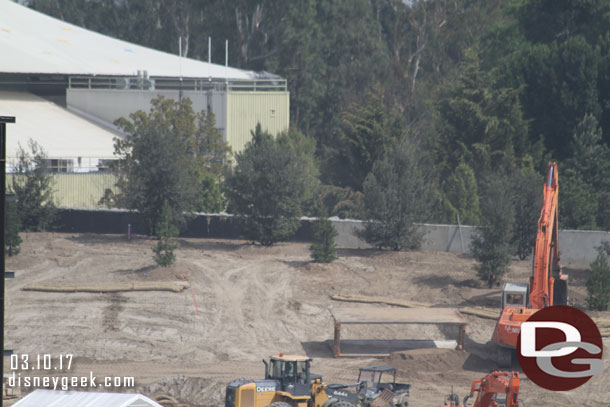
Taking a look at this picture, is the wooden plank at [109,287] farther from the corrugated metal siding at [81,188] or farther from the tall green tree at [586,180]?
the tall green tree at [586,180]

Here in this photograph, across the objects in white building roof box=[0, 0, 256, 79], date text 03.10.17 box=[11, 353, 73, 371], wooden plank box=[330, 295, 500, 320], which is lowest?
date text 03.10.17 box=[11, 353, 73, 371]

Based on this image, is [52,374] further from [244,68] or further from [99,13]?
[99,13]

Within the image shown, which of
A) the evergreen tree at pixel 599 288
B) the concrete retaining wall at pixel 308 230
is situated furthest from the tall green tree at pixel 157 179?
the evergreen tree at pixel 599 288

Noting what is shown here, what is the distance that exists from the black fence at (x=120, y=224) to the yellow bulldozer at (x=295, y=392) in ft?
81.6

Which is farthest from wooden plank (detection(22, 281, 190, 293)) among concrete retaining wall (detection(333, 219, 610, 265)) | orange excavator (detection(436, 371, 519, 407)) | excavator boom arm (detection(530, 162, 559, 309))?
orange excavator (detection(436, 371, 519, 407))

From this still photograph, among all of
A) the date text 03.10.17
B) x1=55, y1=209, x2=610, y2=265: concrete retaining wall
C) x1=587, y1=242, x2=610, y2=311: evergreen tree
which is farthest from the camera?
x1=55, y1=209, x2=610, y2=265: concrete retaining wall

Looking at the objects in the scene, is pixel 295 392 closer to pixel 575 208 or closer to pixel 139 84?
pixel 575 208

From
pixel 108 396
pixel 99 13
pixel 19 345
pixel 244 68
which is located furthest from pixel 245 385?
pixel 99 13

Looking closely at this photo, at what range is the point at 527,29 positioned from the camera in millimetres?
66688

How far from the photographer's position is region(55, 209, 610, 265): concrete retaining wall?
139 ft

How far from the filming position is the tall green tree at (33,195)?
46438 millimetres

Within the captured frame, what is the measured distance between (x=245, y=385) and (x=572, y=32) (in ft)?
163

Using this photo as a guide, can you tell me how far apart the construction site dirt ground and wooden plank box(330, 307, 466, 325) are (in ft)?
3.69

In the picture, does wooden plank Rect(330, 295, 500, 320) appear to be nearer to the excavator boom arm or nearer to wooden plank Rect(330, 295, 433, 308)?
wooden plank Rect(330, 295, 433, 308)
